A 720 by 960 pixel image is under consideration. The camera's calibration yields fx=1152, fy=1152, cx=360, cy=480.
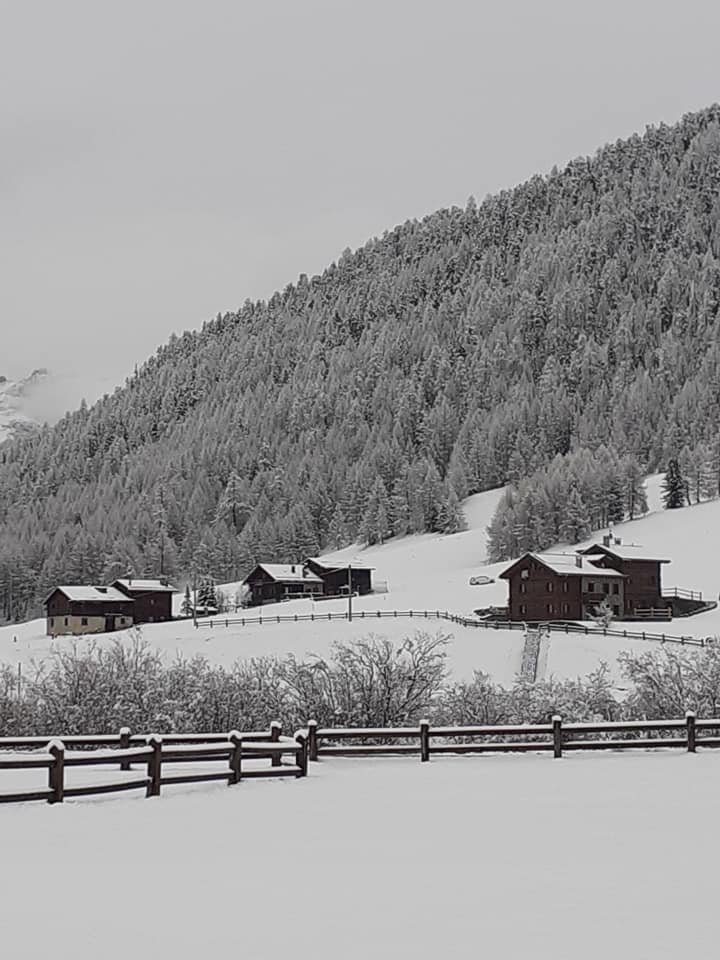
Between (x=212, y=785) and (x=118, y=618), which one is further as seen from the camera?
(x=118, y=618)

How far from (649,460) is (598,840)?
152367 millimetres

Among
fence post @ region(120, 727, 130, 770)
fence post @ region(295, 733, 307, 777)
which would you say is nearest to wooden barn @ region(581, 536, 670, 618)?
fence post @ region(295, 733, 307, 777)

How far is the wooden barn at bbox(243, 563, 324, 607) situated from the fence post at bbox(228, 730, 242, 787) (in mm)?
94462

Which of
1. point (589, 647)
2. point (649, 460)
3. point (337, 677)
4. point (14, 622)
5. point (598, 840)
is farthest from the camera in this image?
point (649, 460)

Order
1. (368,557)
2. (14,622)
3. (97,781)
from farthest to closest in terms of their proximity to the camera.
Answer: (14,622) < (368,557) < (97,781)

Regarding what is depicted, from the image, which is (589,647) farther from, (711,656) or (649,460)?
(649,460)

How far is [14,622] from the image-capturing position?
5950 inches

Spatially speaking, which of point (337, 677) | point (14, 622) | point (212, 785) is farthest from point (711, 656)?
point (14, 622)

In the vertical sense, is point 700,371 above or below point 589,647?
above

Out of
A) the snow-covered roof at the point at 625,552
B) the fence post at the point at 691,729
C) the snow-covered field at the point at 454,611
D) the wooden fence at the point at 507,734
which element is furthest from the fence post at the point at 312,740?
the snow-covered roof at the point at 625,552

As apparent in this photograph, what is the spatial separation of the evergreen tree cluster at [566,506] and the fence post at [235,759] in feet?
335

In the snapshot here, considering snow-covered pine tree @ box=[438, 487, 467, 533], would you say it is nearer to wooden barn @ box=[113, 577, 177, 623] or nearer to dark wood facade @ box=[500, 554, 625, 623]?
wooden barn @ box=[113, 577, 177, 623]

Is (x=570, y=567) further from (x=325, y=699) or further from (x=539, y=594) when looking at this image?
(x=325, y=699)

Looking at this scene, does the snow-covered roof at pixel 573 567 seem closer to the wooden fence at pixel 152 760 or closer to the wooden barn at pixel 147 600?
the wooden barn at pixel 147 600
